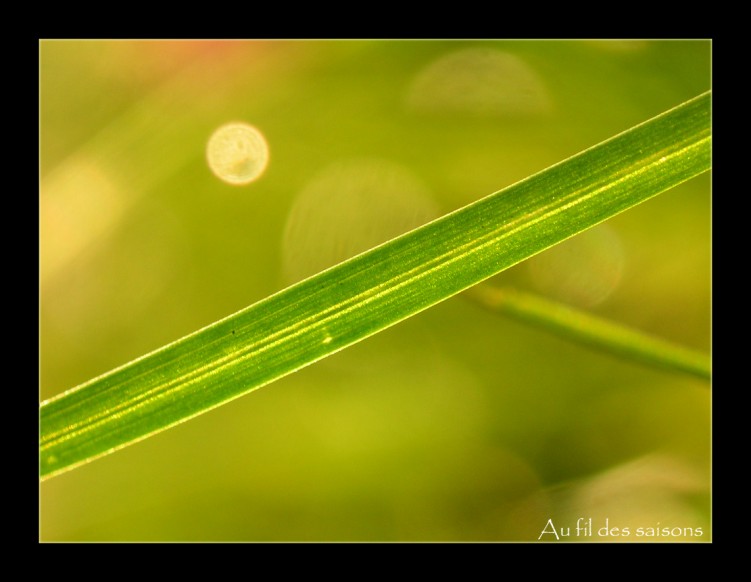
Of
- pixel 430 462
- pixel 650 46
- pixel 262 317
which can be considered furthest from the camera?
pixel 430 462

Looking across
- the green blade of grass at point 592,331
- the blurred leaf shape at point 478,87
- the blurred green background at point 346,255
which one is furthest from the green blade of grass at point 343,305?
the blurred leaf shape at point 478,87

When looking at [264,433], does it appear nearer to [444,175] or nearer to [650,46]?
[444,175]

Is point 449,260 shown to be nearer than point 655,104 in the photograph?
Yes

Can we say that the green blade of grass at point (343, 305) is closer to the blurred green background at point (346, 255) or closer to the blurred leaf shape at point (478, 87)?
the blurred green background at point (346, 255)

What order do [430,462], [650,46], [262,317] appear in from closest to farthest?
[262,317] → [650,46] → [430,462]

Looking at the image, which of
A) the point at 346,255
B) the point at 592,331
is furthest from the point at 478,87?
the point at 592,331

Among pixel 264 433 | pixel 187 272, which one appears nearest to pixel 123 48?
pixel 187 272

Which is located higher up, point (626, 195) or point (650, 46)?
point (650, 46)
